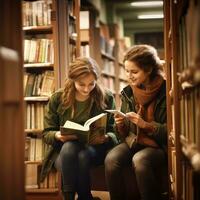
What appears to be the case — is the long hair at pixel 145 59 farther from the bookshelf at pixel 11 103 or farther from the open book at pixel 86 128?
the bookshelf at pixel 11 103

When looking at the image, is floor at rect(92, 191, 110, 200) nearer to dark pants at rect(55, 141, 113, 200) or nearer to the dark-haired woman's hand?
dark pants at rect(55, 141, 113, 200)

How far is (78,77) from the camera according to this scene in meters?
2.84

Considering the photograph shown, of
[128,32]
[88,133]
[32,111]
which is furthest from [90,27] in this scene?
[128,32]

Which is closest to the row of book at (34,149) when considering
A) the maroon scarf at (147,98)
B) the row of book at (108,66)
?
the maroon scarf at (147,98)

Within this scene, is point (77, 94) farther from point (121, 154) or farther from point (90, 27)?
point (90, 27)

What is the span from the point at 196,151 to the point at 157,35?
10.1 meters

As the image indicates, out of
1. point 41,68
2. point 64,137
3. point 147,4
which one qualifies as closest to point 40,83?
point 41,68

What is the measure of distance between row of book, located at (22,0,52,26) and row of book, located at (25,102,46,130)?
641 mm

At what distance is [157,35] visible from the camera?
37.4 ft

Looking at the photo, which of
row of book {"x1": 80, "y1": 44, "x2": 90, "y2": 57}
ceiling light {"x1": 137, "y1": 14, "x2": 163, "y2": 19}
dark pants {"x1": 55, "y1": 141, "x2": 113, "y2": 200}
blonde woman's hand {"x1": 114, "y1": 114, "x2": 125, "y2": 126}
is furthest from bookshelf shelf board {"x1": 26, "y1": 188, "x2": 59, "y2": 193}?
ceiling light {"x1": 137, "y1": 14, "x2": 163, "y2": 19}

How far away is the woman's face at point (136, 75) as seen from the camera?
108 inches

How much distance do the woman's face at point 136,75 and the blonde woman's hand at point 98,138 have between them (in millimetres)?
382

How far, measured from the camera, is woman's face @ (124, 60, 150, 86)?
2.76m

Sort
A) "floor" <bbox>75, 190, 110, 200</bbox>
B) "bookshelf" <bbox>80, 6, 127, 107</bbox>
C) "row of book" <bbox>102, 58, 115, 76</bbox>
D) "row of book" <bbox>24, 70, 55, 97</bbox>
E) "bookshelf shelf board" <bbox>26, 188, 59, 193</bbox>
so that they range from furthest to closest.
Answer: "row of book" <bbox>102, 58, 115, 76</bbox> < "bookshelf" <bbox>80, 6, 127, 107</bbox> < "row of book" <bbox>24, 70, 55, 97</bbox> < "bookshelf shelf board" <bbox>26, 188, 59, 193</bbox> < "floor" <bbox>75, 190, 110, 200</bbox>
